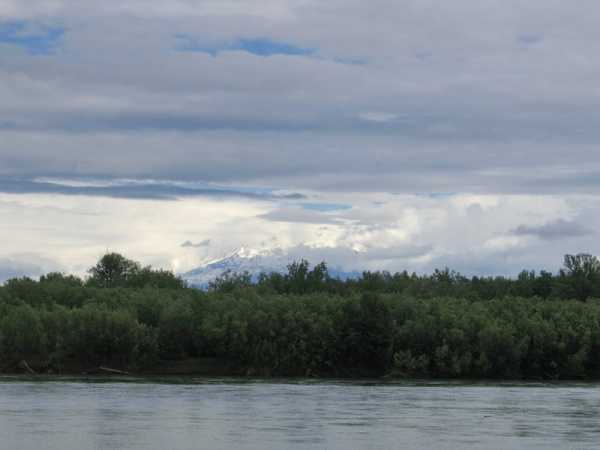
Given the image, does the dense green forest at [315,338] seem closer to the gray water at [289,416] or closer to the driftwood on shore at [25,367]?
the driftwood on shore at [25,367]

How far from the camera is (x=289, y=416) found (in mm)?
70812

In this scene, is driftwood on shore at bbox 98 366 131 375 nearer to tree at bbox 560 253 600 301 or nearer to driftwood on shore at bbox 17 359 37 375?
driftwood on shore at bbox 17 359 37 375

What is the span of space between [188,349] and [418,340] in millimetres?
22288

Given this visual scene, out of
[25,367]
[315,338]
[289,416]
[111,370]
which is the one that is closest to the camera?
[289,416]

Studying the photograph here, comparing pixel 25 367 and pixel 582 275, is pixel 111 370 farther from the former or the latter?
pixel 582 275

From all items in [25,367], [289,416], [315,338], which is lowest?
[289,416]

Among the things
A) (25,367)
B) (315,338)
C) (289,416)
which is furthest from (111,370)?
(289,416)

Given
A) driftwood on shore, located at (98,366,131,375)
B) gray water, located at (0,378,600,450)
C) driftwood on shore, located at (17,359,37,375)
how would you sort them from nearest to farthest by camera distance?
gray water, located at (0,378,600,450)
driftwood on shore, located at (98,366,131,375)
driftwood on shore, located at (17,359,37,375)

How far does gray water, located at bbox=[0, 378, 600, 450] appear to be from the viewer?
2297 inches

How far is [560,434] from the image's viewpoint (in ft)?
207

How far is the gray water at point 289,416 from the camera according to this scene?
191 ft

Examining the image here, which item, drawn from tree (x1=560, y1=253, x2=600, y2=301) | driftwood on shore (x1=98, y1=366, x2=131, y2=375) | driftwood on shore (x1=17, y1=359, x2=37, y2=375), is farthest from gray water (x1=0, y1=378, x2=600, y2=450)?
tree (x1=560, y1=253, x2=600, y2=301)

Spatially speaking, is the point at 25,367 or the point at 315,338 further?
the point at 315,338

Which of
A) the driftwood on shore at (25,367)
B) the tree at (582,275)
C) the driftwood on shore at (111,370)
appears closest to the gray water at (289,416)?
the driftwood on shore at (111,370)
